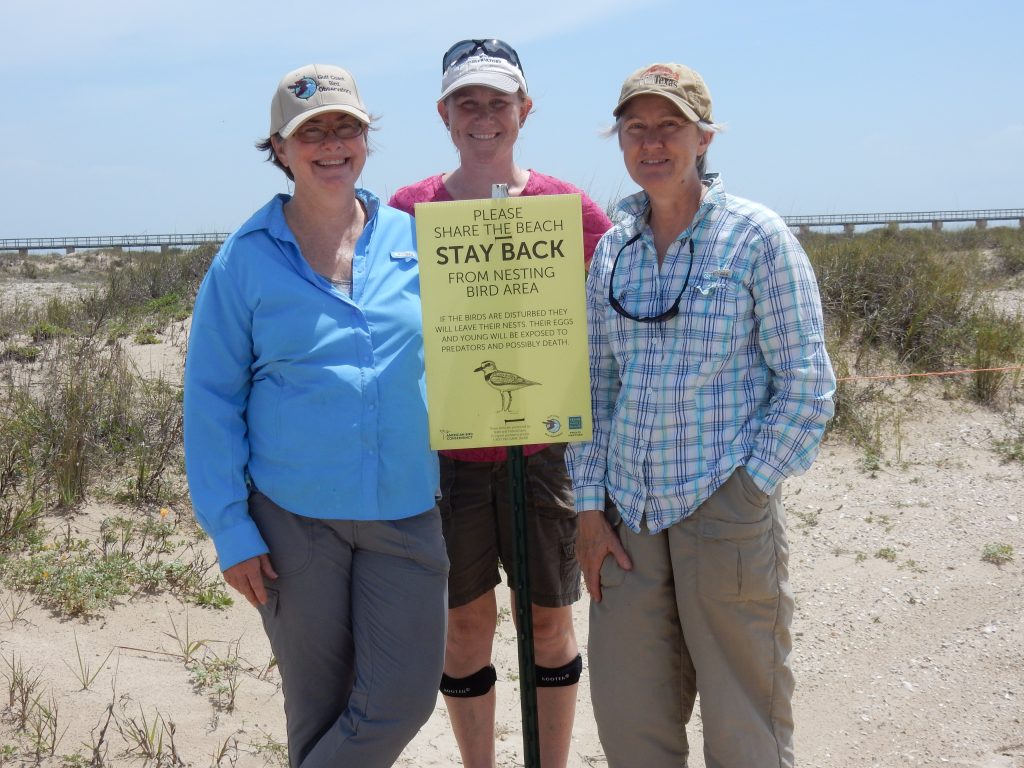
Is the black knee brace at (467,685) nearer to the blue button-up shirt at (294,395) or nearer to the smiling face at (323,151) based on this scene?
the blue button-up shirt at (294,395)

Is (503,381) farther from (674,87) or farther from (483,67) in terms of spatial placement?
(483,67)

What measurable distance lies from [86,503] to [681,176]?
447cm

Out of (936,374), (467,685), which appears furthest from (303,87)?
(936,374)

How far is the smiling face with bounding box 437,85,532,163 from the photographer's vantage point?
10.2ft

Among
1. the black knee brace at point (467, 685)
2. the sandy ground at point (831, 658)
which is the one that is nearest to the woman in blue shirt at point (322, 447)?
the black knee brace at point (467, 685)

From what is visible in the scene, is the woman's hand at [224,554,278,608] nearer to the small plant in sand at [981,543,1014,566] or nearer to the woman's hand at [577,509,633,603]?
the woman's hand at [577,509,633,603]

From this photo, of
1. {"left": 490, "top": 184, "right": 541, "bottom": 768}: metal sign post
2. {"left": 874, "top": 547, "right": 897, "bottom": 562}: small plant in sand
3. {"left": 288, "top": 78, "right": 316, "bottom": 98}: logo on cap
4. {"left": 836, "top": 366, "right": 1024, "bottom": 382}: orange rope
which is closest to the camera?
{"left": 288, "top": 78, "right": 316, "bottom": 98}: logo on cap

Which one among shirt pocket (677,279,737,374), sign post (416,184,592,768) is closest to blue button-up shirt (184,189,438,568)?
sign post (416,184,592,768)

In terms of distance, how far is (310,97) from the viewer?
2.56 metres

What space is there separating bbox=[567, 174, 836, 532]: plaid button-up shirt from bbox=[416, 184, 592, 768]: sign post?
168mm

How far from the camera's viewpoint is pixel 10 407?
648 centimetres

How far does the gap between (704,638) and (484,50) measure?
1938 millimetres

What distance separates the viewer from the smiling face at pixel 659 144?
2553mm

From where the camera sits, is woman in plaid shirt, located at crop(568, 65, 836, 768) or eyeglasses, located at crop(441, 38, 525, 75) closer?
woman in plaid shirt, located at crop(568, 65, 836, 768)
